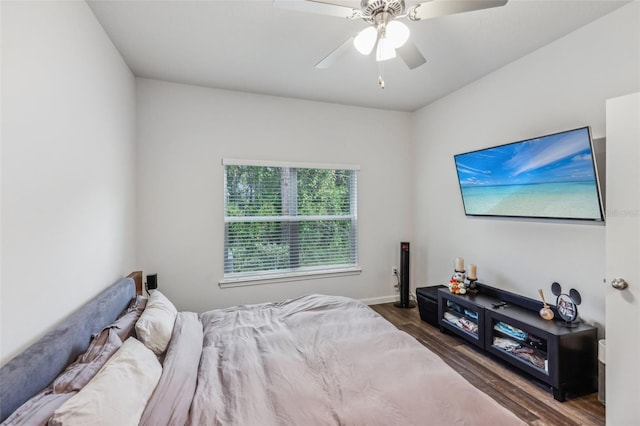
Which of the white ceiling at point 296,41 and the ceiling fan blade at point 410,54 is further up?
the white ceiling at point 296,41

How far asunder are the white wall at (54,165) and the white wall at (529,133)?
3.56 metres

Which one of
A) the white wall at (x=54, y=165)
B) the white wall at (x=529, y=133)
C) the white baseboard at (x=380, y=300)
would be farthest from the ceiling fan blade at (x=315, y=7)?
the white baseboard at (x=380, y=300)

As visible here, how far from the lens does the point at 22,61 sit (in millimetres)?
1255

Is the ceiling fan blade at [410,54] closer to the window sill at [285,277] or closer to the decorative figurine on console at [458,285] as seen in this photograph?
the decorative figurine on console at [458,285]

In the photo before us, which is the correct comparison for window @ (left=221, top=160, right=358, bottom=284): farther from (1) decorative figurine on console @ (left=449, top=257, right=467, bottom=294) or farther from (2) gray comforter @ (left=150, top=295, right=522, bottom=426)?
(2) gray comforter @ (left=150, top=295, right=522, bottom=426)

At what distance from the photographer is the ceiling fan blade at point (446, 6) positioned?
1.39m

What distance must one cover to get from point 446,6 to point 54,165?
221cm

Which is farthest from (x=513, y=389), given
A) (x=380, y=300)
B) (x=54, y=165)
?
(x=54, y=165)

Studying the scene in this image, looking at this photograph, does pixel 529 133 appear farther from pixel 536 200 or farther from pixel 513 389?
pixel 513 389

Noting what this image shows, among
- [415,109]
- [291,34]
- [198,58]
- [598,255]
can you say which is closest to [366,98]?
[415,109]

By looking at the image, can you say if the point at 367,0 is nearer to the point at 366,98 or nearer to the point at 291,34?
the point at 291,34

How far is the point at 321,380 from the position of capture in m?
1.52

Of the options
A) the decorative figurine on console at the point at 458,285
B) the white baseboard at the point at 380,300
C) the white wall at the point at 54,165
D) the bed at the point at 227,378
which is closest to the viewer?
the bed at the point at 227,378

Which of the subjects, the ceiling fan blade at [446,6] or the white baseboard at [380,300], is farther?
the white baseboard at [380,300]
